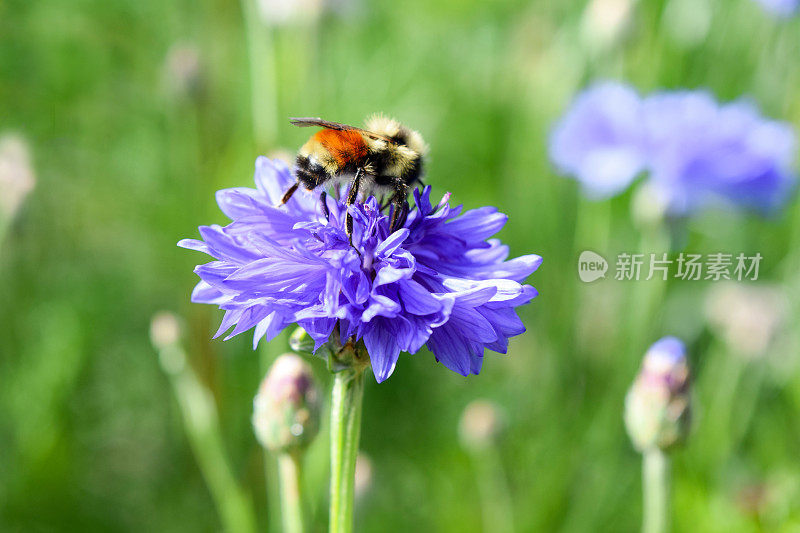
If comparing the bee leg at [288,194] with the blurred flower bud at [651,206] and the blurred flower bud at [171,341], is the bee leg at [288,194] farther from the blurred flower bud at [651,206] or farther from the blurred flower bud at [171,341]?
the blurred flower bud at [651,206]

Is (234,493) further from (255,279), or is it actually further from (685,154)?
(685,154)

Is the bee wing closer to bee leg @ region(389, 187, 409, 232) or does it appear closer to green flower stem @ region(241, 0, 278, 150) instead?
bee leg @ region(389, 187, 409, 232)

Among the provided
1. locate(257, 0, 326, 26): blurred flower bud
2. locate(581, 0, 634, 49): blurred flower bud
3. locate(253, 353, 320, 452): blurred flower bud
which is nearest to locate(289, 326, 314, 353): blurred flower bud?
locate(253, 353, 320, 452): blurred flower bud

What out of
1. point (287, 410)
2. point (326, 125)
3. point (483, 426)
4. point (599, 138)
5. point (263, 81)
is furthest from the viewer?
point (263, 81)

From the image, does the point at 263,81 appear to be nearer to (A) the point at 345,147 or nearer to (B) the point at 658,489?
(A) the point at 345,147

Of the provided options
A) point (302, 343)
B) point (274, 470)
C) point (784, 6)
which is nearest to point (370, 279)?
point (302, 343)

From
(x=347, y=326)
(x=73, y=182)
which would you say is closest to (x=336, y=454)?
(x=347, y=326)
